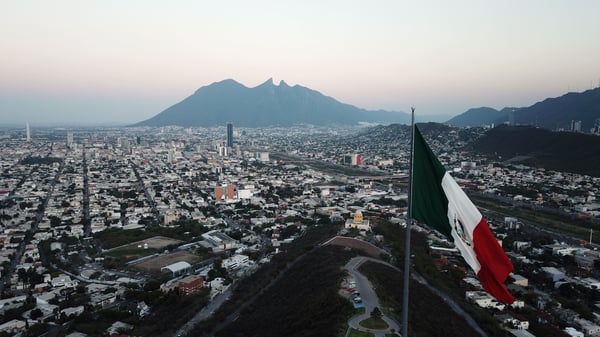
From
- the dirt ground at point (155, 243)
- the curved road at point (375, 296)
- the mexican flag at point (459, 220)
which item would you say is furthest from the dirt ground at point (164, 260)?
the mexican flag at point (459, 220)

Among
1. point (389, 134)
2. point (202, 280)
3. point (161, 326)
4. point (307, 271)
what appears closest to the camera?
point (161, 326)

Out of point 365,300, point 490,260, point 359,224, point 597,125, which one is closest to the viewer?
point 490,260

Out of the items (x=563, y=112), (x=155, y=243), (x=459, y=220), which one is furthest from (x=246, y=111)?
(x=459, y=220)

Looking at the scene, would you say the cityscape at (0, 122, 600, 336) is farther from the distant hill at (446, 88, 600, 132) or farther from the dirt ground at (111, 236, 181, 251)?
the distant hill at (446, 88, 600, 132)

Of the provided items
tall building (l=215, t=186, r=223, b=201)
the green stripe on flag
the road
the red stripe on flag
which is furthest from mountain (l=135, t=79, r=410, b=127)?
the red stripe on flag

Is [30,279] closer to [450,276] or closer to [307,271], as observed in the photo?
[307,271]

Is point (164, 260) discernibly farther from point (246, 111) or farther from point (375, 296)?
point (246, 111)

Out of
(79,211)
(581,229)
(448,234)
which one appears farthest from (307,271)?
(79,211)
